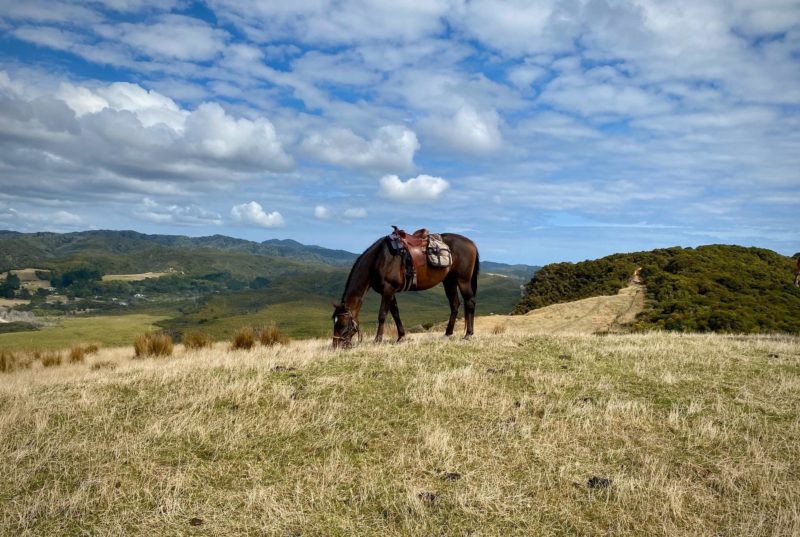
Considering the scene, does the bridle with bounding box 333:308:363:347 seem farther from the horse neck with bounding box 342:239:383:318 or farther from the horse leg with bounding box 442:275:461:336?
the horse leg with bounding box 442:275:461:336

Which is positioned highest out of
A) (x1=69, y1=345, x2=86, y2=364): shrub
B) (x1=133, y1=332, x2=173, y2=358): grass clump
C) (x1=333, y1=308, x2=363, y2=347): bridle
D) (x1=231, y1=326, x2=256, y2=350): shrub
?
(x1=333, y1=308, x2=363, y2=347): bridle

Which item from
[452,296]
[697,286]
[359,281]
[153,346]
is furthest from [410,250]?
[697,286]

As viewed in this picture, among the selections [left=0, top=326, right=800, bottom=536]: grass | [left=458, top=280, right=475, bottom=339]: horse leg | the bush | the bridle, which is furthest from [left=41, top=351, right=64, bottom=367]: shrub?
[left=458, top=280, right=475, bottom=339]: horse leg

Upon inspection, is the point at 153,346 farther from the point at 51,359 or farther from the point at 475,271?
the point at 475,271

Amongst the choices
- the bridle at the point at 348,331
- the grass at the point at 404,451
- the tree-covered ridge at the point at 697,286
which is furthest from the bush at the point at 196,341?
the tree-covered ridge at the point at 697,286

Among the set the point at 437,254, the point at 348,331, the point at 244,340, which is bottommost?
the point at 244,340

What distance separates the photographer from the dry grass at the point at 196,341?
64.5 ft

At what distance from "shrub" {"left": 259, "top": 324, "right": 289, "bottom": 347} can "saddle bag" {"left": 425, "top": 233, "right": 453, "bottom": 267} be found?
7.14 meters

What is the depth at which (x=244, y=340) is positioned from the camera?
58.3ft

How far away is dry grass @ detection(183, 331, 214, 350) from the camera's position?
19.7 meters

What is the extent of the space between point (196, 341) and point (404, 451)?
15.5 m

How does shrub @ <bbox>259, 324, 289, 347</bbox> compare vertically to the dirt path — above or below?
below

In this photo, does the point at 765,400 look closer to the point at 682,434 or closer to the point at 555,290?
the point at 682,434

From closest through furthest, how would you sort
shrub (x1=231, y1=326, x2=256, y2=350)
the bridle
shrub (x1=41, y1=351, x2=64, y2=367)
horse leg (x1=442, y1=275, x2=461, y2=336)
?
the bridle → horse leg (x1=442, y1=275, x2=461, y2=336) → shrub (x1=231, y1=326, x2=256, y2=350) → shrub (x1=41, y1=351, x2=64, y2=367)
